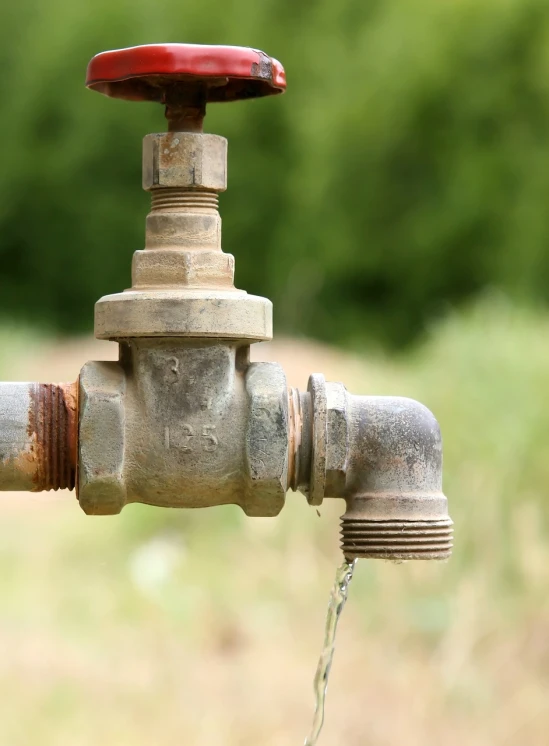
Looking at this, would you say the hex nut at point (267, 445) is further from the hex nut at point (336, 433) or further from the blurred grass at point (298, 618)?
the blurred grass at point (298, 618)

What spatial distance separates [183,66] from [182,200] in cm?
12

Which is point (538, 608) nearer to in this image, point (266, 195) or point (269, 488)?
point (269, 488)

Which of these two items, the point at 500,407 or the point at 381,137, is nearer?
the point at 500,407

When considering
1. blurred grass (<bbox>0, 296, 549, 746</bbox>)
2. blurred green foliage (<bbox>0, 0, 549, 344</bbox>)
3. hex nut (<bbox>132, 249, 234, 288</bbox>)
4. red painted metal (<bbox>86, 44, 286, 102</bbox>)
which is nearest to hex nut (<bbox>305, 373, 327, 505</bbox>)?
hex nut (<bbox>132, 249, 234, 288</bbox>)

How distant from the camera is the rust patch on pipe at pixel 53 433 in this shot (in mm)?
896

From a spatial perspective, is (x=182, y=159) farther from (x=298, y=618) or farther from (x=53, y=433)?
(x=298, y=618)

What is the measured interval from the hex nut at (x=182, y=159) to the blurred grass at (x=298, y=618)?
1.59 m

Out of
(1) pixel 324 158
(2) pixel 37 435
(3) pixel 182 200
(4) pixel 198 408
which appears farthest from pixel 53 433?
(1) pixel 324 158

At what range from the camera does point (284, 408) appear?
0.90 metres

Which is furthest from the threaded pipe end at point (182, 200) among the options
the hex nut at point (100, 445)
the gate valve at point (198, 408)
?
the hex nut at point (100, 445)

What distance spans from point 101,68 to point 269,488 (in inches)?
13.9

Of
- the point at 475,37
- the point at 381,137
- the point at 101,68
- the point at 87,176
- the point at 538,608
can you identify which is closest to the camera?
the point at 101,68

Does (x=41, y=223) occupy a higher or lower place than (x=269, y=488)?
higher

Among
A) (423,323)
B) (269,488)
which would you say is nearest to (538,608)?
(269,488)
